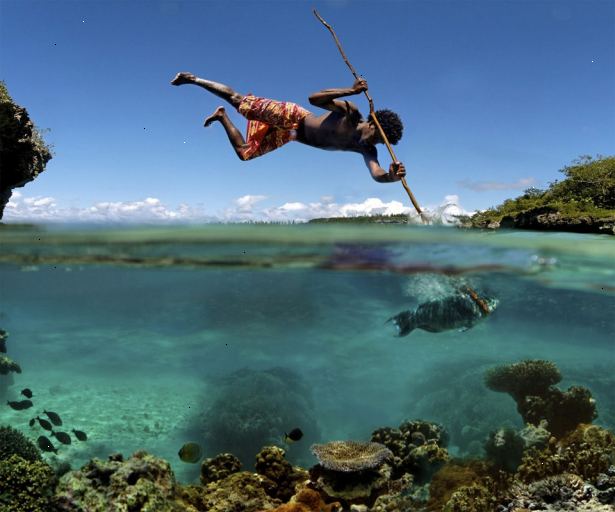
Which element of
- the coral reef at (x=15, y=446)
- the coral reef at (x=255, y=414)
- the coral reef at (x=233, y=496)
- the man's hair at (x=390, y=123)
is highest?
the man's hair at (x=390, y=123)

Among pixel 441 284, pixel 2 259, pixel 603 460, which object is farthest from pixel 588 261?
pixel 2 259

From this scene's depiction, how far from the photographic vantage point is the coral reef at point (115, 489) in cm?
757

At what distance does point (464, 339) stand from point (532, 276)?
945 cm

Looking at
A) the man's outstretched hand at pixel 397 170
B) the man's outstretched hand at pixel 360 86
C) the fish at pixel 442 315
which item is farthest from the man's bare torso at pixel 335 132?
the fish at pixel 442 315

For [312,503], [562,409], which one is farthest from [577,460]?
[312,503]

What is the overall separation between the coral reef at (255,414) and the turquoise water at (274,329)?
6 centimetres

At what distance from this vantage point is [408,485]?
986cm

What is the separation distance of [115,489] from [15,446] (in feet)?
10.7

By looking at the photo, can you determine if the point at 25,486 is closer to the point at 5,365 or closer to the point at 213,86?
the point at 213,86

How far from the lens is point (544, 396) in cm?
1344

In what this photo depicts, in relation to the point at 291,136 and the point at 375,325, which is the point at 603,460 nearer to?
the point at 291,136

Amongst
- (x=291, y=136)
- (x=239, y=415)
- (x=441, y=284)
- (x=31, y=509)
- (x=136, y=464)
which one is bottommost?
(x=239, y=415)

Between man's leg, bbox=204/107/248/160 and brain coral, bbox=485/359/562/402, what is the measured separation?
440 inches

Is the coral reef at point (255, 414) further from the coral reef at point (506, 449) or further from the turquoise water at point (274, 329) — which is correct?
the coral reef at point (506, 449)
